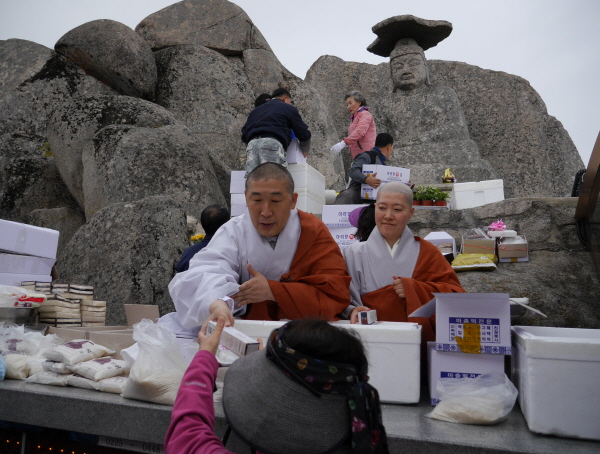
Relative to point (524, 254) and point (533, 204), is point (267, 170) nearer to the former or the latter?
point (524, 254)

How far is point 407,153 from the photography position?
9.30m

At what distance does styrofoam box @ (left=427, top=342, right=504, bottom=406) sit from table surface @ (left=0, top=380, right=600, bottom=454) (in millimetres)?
139

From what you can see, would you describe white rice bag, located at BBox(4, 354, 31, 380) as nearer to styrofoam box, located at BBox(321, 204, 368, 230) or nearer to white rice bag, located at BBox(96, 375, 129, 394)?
white rice bag, located at BBox(96, 375, 129, 394)

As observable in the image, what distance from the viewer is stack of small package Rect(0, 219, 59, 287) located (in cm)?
412

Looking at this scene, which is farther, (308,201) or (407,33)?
(407,33)

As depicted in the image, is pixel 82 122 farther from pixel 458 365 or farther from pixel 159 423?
pixel 458 365

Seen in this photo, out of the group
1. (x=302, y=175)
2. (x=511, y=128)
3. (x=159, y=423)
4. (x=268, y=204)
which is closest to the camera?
(x=159, y=423)

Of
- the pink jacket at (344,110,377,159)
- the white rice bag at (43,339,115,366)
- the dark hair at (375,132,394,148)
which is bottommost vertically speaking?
the white rice bag at (43,339,115,366)

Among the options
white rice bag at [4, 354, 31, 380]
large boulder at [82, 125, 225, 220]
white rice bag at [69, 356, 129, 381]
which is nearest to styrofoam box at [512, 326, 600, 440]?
white rice bag at [69, 356, 129, 381]

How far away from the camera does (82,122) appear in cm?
734

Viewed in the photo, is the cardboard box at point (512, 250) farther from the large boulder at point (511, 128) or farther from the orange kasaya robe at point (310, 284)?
the large boulder at point (511, 128)

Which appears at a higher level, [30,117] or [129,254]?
[30,117]

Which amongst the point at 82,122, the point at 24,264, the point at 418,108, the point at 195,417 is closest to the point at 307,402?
the point at 195,417

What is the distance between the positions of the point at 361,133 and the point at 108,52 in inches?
188
